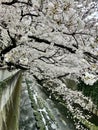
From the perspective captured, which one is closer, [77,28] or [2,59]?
[77,28]

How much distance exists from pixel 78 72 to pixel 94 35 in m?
4.23

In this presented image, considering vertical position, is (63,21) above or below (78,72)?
above

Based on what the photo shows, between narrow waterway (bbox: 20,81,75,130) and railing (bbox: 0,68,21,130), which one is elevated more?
railing (bbox: 0,68,21,130)

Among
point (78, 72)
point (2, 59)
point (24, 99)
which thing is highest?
point (2, 59)

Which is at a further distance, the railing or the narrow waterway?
the narrow waterway

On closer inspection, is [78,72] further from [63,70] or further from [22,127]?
[22,127]

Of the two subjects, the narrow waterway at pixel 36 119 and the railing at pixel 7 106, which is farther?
the narrow waterway at pixel 36 119

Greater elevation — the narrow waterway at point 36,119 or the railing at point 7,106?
the railing at point 7,106

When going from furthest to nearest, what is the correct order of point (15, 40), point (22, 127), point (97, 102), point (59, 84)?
point (97, 102) < point (22, 127) < point (59, 84) < point (15, 40)

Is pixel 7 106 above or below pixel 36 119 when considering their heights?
above

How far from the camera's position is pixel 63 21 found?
23.2 feet

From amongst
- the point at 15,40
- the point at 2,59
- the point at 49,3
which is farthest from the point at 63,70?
the point at 49,3

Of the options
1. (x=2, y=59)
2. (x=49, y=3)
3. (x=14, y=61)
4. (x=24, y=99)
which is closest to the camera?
(x=49, y=3)

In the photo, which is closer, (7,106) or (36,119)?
(7,106)
